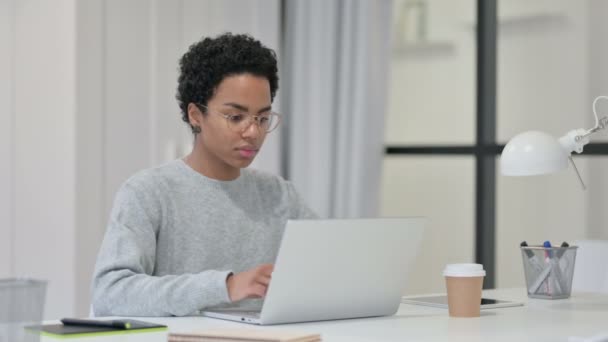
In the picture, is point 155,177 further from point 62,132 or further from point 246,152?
point 62,132

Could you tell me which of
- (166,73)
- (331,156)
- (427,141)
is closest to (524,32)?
(427,141)

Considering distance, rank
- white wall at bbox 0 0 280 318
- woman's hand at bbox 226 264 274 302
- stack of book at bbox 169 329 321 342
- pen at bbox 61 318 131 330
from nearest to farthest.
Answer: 1. stack of book at bbox 169 329 321 342
2. pen at bbox 61 318 131 330
3. woman's hand at bbox 226 264 274 302
4. white wall at bbox 0 0 280 318

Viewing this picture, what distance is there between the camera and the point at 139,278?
197cm

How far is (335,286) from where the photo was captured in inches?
72.4

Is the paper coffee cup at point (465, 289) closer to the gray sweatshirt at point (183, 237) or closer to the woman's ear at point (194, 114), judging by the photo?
the gray sweatshirt at point (183, 237)

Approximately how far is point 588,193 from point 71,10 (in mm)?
1910

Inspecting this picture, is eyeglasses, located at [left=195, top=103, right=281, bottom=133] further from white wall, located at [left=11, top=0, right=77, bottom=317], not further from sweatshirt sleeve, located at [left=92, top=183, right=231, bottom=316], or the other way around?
white wall, located at [left=11, top=0, right=77, bottom=317]

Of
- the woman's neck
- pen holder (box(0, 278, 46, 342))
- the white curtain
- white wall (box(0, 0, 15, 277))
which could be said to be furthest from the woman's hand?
the white curtain

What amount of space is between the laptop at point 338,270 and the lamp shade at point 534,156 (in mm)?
275

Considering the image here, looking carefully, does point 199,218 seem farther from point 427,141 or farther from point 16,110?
point 427,141

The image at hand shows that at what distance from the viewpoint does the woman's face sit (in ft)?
7.34

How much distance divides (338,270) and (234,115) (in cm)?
57

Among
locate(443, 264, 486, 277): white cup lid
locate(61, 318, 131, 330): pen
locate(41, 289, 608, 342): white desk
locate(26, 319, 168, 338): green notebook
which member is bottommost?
locate(41, 289, 608, 342): white desk

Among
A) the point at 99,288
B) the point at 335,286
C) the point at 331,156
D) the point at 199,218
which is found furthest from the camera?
the point at 331,156
